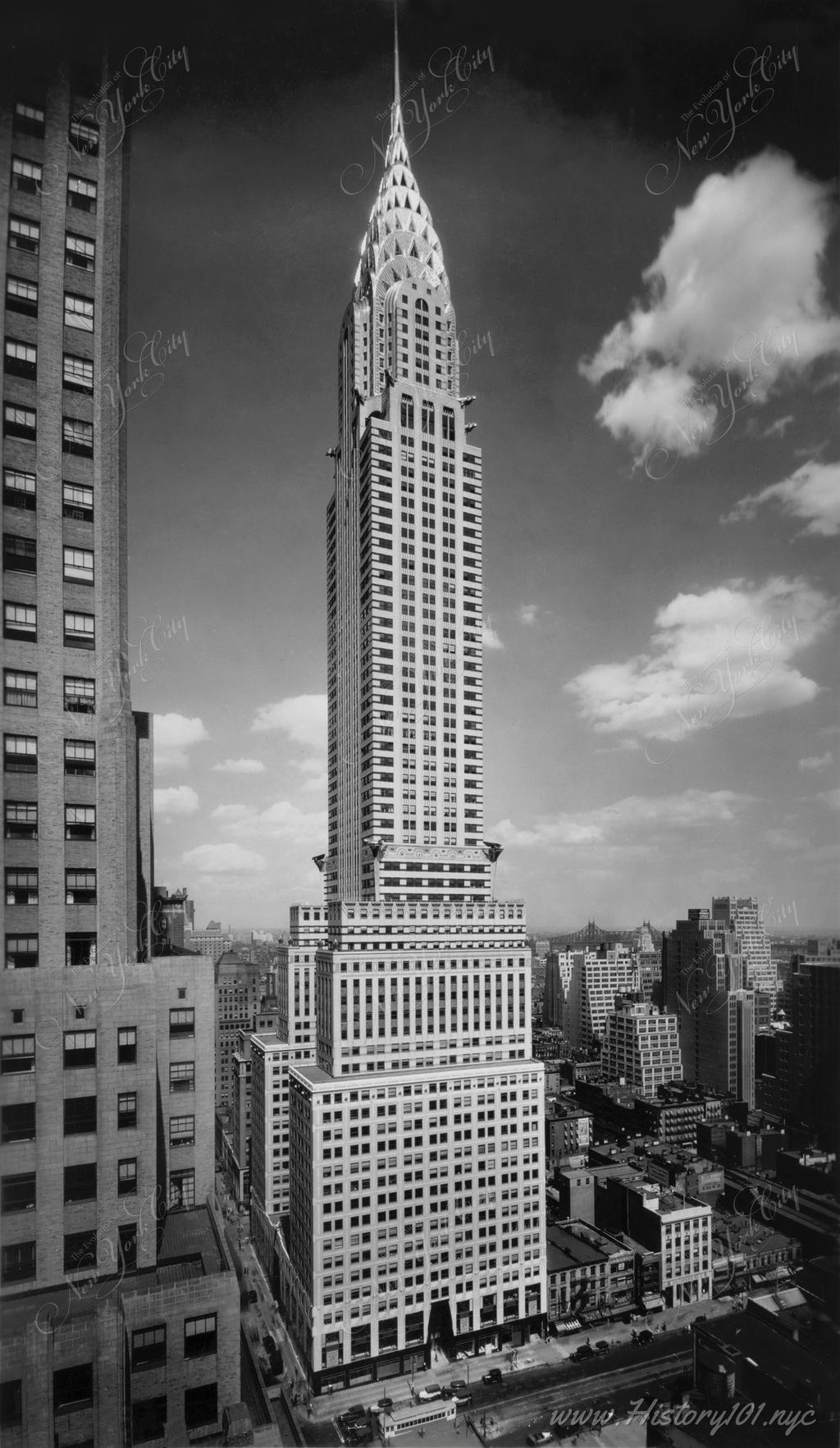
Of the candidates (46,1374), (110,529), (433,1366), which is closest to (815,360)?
(110,529)

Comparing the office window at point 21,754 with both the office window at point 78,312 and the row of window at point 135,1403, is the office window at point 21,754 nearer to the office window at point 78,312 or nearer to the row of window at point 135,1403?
the office window at point 78,312

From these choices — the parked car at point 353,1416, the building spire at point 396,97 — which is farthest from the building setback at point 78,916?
the parked car at point 353,1416

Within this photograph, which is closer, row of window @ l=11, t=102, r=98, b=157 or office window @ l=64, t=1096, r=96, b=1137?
row of window @ l=11, t=102, r=98, b=157

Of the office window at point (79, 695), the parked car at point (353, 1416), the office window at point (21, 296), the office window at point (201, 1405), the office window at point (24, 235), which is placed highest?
the office window at point (24, 235)

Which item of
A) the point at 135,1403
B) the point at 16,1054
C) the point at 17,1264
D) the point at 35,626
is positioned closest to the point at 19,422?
the point at 35,626

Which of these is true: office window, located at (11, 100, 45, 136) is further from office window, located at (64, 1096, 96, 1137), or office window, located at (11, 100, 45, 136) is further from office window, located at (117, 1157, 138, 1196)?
office window, located at (117, 1157, 138, 1196)

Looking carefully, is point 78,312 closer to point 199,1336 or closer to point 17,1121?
point 17,1121

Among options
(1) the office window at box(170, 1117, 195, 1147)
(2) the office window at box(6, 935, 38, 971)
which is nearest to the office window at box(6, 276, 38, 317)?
(2) the office window at box(6, 935, 38, 971)
